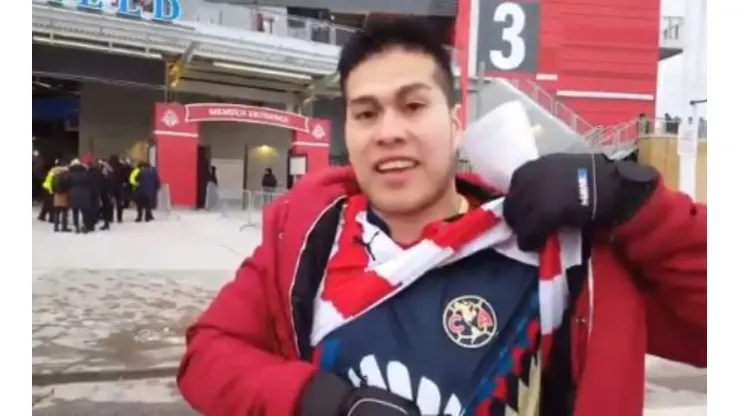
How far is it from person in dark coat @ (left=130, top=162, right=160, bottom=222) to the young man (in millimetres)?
1343

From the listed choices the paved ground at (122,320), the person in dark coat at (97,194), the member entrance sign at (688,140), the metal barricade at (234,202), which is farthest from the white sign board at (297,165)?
the member entrance sign at (688,140)

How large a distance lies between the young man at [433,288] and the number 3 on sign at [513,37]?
1.28 meters

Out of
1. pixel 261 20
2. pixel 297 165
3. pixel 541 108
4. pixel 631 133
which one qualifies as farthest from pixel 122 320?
pixel 631 133

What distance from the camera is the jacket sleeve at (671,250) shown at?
0.51 meters

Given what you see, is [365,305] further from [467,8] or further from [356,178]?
[467,8]

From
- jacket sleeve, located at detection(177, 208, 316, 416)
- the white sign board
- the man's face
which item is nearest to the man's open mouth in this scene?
the man's face

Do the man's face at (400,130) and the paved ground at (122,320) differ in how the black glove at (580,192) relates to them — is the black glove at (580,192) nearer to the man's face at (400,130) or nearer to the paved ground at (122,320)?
the man's face at (400,130)

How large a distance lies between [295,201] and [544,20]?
1429 millimetres

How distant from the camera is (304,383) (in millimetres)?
530

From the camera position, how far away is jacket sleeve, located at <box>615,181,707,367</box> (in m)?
0.51

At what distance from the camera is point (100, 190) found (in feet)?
6.19

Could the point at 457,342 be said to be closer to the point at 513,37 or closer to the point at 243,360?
the point at 243,360

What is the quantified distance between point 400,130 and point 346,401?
0.22 metres

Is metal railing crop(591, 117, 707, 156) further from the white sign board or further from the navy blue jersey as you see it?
the navy blue jersey
